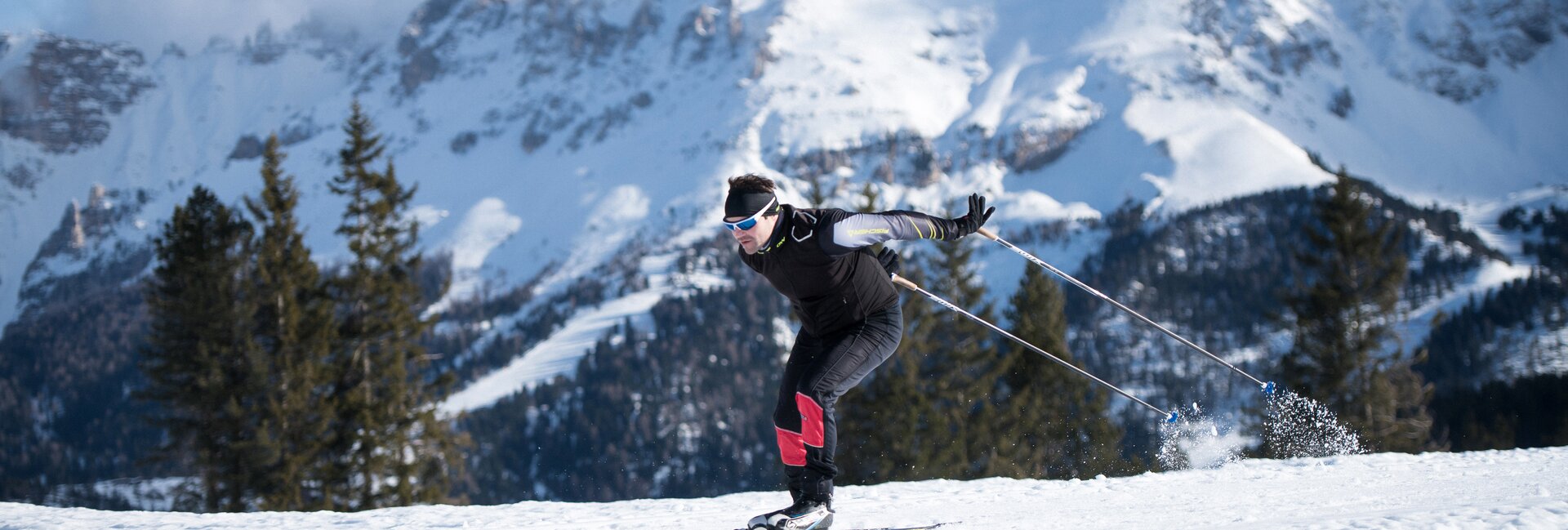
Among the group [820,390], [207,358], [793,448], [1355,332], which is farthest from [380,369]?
[1355,332]

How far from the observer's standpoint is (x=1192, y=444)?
12.6 metres

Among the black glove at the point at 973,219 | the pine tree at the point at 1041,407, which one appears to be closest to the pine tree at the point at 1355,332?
the pine tree at the point at 1041,407

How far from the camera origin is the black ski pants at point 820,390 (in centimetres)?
745

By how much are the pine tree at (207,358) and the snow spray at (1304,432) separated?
52.0ft

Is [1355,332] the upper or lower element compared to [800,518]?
upper

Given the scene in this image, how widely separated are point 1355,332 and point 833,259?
22.1 m

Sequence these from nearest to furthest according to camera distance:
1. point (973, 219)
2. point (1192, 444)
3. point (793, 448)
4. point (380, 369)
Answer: point (793, 448) → point (973, 219) → point (1192, 444) → point (380, 369)

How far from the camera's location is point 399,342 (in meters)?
21.7

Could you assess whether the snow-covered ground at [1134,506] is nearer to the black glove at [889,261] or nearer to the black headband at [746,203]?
the black glove at [889,261]

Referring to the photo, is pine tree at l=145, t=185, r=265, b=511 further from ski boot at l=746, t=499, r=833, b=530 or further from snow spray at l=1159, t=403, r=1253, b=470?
snow spray at l=1159, t=403, r=1253, b=470

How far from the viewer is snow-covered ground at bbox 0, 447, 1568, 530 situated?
777 centimetres

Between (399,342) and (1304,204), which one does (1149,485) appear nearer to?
(399,342)

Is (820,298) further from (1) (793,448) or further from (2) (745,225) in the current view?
(1) (793,448)

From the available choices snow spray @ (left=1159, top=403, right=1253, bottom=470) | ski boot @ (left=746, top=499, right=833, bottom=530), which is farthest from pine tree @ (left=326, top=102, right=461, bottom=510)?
ski boot @ (left=746, top=499, right=833, bottom=530)
